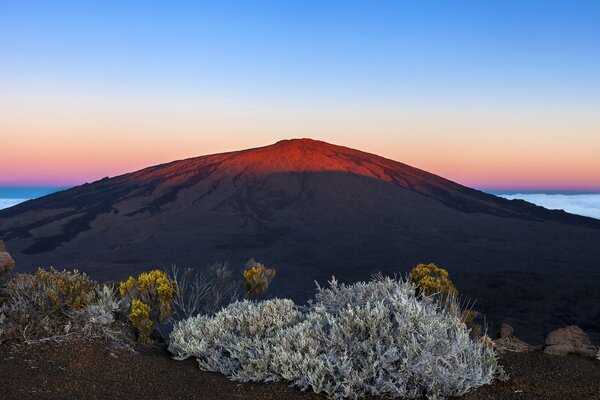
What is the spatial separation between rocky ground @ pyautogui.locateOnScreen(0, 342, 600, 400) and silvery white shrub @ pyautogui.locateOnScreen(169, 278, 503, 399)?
0.16m

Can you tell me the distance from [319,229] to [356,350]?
33.9m

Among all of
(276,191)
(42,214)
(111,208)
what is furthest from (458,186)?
(42,214)

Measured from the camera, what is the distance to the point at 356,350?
4695mm

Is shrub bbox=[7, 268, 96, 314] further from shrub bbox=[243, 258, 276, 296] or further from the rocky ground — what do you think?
shrub bbox=[243, 258, 276, 296]

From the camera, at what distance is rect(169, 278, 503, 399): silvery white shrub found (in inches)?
173

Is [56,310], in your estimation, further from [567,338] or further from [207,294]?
[207,294]

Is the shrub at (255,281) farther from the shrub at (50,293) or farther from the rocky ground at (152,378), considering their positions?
the rocky ground at (152,378)

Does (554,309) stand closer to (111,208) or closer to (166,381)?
(166,381)

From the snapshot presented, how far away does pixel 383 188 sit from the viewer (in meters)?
49.9

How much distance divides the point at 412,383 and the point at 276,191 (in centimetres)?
4472

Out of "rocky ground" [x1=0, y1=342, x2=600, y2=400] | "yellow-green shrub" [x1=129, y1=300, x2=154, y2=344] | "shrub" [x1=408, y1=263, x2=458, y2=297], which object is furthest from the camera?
"shrub" [x1=408, y1=263, x2=458, y2=297]

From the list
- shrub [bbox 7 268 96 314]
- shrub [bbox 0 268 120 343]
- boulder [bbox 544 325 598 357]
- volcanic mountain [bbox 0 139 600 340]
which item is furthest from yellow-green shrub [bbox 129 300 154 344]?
volcanic mountain [bbox 0 139 600 340]

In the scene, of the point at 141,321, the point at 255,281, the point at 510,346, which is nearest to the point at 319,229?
the point at 255,281

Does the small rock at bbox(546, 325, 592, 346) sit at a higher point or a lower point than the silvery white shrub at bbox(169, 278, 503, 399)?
lower
